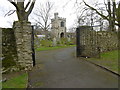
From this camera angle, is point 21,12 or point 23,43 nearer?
point 23,43

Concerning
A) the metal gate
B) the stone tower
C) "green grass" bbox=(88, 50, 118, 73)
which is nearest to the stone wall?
"green grass" bbox=(88, 50, 118, 73)

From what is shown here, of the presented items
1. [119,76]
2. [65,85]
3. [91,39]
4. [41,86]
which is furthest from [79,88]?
[91,39]

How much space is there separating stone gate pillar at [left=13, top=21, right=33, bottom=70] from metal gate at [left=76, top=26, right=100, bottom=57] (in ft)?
18.1

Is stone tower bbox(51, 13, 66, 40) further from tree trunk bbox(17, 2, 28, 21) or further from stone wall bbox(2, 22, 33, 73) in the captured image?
stone wall bbox(2, 22, 33, 73)

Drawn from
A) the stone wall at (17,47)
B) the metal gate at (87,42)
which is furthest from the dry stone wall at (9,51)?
the metal gate at (87,42)

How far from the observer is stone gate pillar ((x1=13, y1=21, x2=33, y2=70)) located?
20.9ft

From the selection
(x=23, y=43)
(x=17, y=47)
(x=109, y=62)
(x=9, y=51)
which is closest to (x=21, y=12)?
(x=23, y=43)

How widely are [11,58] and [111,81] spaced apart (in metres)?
5.26

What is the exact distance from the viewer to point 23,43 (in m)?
6.46

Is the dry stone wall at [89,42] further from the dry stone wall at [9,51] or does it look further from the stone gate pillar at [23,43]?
the dry stone wall at [9,51]

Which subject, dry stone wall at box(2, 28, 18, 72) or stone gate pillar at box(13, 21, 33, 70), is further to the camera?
stone gate pillar at box(13, 21, 33, 70)

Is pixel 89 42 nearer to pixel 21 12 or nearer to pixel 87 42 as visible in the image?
pixel 87 42

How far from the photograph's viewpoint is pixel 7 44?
246 inches

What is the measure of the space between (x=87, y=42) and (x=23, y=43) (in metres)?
6.02
